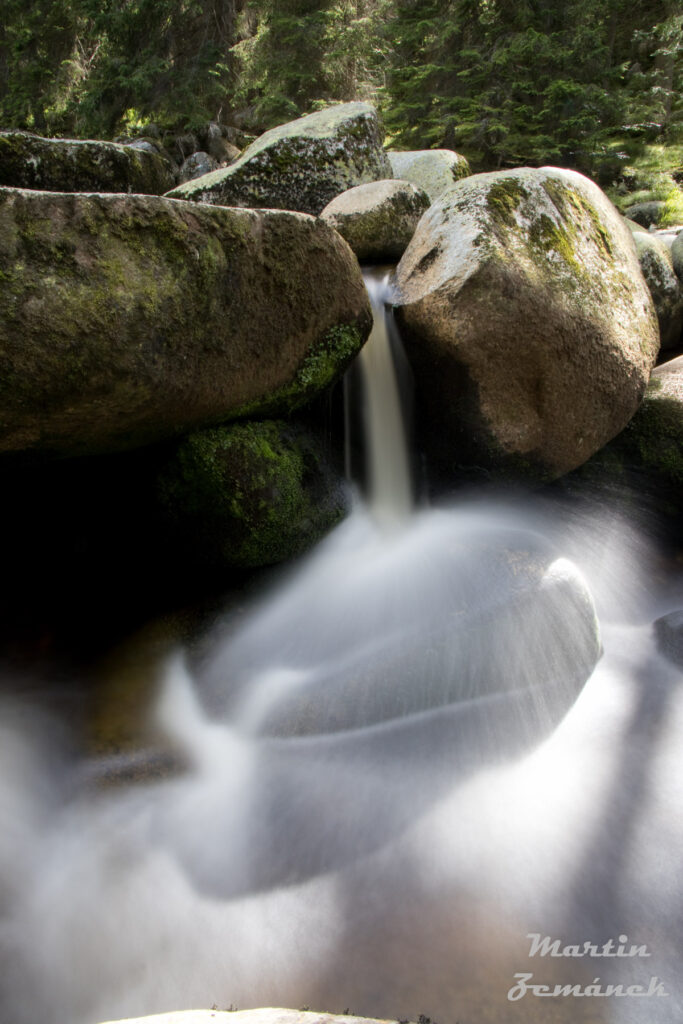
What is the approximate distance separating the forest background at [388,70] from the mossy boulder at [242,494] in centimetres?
1096

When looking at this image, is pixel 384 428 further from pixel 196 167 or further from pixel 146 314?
pixel 196 167

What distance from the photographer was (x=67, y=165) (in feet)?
11.9

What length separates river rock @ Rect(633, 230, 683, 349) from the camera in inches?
241

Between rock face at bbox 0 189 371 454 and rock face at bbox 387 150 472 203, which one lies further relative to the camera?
rock face at bbox 387 150 472 203

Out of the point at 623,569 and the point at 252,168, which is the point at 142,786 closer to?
the point at 623,569

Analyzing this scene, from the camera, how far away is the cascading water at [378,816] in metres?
2.07

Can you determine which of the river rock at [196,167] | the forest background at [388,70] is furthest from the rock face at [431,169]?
the river rock at [196,167]

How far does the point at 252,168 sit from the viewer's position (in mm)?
5816

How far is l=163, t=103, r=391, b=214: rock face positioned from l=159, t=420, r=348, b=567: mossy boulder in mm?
3194

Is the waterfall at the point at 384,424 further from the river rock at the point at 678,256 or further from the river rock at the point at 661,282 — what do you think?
the river rock at the point at 678,256

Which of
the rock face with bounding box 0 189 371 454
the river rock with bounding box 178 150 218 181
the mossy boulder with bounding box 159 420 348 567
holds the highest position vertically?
the river rock with bounding box 178 150 218 181

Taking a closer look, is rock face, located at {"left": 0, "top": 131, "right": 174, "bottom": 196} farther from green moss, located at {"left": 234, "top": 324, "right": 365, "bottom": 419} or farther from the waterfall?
the waterfall

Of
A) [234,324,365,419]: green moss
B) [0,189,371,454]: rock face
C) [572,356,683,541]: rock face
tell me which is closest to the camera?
[0,189,371,454]: rock face

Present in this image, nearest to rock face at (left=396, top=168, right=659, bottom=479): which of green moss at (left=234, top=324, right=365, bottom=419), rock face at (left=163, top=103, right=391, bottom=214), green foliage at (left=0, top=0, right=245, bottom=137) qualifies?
green moss at (left=234, top=324, right=365, bottom=419)
